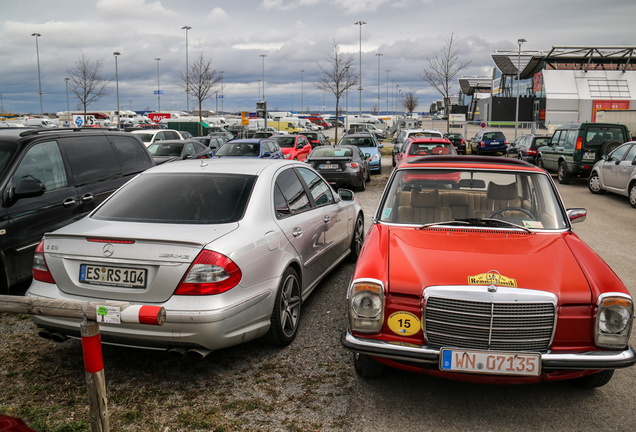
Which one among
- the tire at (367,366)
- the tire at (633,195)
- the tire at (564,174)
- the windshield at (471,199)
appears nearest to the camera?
the tire at (367,366)

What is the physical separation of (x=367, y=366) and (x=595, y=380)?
5.23 ft

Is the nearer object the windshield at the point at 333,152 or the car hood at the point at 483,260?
the car hood at the point at 483,260

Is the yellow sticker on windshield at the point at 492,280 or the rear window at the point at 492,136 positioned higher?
the rear window at the point at 492,136

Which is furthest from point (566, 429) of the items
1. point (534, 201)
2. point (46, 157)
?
point (46, 157)

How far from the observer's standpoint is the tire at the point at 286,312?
406cm

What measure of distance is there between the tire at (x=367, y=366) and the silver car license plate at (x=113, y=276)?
1.62 meters

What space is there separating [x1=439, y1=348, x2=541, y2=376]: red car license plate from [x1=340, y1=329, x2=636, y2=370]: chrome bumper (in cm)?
8

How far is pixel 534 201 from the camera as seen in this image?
439 centimetres

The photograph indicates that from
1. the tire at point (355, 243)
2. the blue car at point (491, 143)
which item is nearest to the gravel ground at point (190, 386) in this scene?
the tire at point (355, 243)

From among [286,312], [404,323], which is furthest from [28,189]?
[404,323]

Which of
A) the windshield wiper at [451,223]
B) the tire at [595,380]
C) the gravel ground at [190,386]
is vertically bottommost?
the gravel ground at [190,386]

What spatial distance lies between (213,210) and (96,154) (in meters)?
3.46

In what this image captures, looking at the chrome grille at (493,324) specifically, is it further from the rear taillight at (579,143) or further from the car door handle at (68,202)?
the rear taillight at (579,143)

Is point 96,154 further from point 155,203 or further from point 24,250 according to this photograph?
point 155,203
